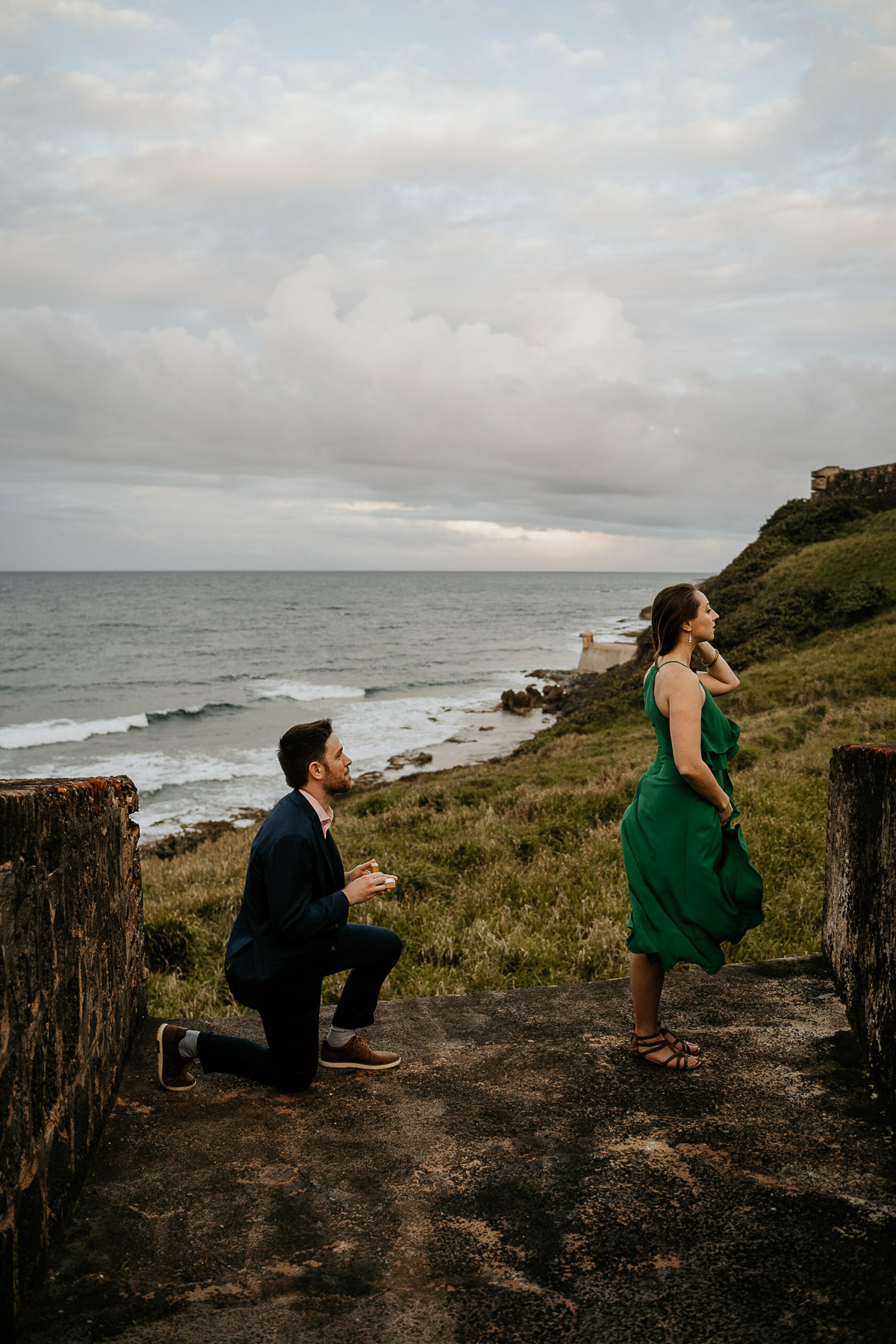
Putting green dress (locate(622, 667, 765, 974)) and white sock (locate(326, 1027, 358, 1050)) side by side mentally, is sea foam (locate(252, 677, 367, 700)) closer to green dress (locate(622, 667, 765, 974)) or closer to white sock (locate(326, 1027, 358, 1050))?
white sock (locate(326, 1027, 358, 1050))

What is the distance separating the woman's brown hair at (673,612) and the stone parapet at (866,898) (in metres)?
0.91

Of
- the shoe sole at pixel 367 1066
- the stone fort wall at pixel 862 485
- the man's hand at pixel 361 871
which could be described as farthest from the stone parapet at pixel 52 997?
the stone fort wall at pixel 862 485

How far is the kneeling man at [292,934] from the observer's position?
10.7ft

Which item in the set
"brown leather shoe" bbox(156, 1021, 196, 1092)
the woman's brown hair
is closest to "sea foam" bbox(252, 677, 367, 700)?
"brown leather shoe" bbox(156, 1021, 196, 1092)

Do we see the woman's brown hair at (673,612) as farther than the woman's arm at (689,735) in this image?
Yes

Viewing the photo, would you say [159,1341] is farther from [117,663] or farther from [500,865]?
[117,663]

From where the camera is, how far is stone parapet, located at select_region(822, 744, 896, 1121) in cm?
328

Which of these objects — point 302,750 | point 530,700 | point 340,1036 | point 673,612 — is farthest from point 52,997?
point 530,700

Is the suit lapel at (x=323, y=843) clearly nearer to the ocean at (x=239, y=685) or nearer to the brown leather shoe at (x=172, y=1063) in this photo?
the brown leather shoe at (x=172, y=1063)

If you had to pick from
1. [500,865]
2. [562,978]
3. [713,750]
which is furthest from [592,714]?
[713,750]

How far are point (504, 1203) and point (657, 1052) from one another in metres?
1.04

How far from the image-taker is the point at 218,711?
1522 inches

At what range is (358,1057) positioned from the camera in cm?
363

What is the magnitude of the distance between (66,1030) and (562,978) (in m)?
3.45
